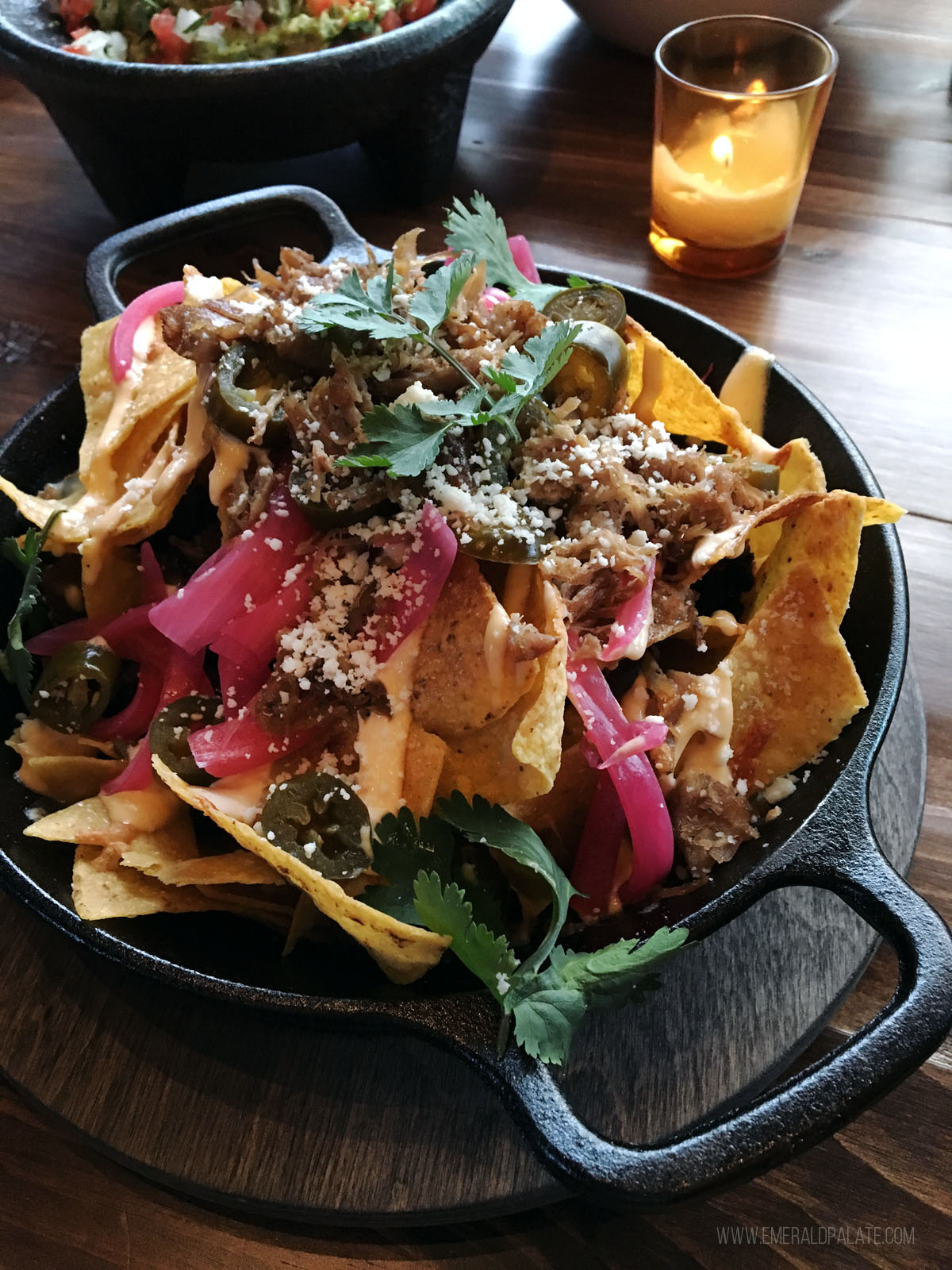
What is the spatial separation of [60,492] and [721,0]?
2258 millimetres

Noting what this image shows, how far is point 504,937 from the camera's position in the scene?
2.95 ft

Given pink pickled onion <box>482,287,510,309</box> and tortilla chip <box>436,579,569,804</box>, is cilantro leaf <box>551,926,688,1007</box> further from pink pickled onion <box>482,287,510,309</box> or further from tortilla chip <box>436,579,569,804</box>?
pink pickled onion <box>482,287,510,309</box>

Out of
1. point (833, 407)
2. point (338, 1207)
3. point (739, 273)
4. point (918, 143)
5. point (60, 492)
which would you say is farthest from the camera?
point (918, 143)

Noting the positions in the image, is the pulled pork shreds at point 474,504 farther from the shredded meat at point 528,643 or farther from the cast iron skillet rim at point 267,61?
the cast iron skillet rim at point 267,61

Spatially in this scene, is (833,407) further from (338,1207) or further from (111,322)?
(338,1207)

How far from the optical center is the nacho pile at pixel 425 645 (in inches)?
40.0

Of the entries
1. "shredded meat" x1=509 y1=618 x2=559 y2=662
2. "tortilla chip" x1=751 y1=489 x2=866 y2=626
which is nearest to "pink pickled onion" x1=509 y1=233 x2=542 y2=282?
"tortilla chip" x1=751 y1=489 x2=866 y2=626

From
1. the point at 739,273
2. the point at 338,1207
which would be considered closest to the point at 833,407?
the point at 739,273

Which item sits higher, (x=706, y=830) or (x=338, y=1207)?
(x=706, y=830)

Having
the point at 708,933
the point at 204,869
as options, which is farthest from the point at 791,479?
the point at 204,869

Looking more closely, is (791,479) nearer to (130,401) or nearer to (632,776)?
(632,776)

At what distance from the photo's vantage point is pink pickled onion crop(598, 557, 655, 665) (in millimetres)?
1052

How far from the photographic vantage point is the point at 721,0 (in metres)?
2.60

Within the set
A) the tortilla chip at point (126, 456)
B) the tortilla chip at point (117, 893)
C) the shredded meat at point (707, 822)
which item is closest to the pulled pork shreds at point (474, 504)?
→ the shredded meat at point (707, 822)
